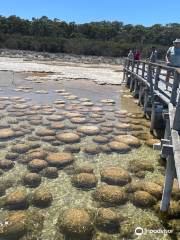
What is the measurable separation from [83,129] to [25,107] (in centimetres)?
354

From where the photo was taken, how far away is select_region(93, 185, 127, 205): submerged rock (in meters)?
5.69

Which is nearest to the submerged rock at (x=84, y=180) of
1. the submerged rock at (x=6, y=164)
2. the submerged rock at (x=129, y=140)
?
the submerged rock at (x=6, y=164)

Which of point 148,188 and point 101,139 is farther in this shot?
point 101,139

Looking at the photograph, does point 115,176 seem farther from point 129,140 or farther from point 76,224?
point 129,140

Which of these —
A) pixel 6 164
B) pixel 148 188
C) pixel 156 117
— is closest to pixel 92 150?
pixel 6 164

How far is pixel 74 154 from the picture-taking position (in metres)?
7.83

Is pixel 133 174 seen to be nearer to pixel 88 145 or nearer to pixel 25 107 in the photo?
pixel 88 145

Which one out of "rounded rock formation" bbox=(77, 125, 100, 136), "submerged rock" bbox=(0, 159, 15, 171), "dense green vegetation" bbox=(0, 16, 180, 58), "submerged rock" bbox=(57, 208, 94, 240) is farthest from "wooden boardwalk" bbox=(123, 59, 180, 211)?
"dense green vegetation" bbox=(0, 16, 180, 58)

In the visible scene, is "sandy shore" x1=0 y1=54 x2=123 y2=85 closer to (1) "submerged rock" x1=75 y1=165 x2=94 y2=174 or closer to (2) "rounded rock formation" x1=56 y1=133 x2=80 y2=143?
(2) "rounded rock formation" x1=56 y1=133 x2=80 y2=143

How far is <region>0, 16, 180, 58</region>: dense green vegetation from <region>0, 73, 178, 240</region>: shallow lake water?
37.5 m

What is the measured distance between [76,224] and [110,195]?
3.38ft

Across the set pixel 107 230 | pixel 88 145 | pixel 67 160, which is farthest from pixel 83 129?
pixel 107 230

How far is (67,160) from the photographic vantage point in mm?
7285

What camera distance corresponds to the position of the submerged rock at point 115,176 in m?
6.39
